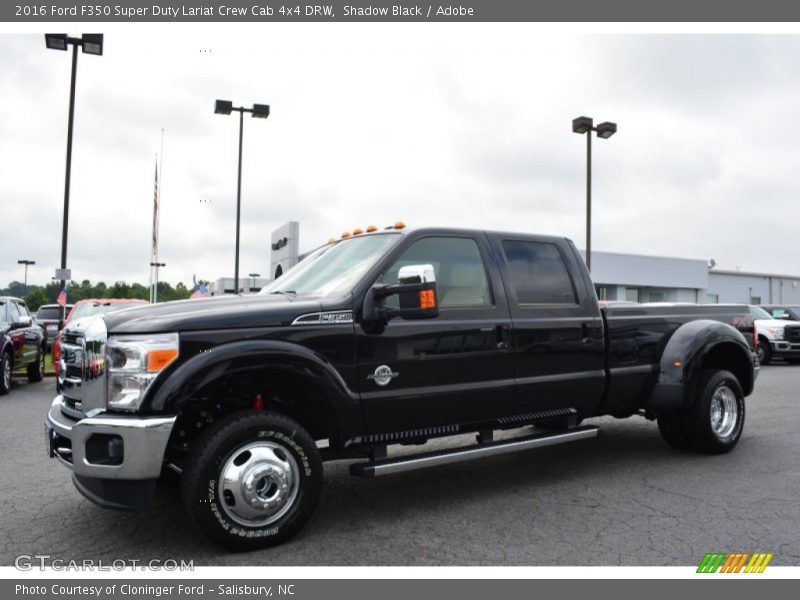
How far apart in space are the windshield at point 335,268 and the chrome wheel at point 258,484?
3.71ft

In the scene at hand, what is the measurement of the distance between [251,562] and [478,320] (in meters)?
2.18

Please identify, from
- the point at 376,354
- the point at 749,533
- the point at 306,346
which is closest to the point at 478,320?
the point at 376,354

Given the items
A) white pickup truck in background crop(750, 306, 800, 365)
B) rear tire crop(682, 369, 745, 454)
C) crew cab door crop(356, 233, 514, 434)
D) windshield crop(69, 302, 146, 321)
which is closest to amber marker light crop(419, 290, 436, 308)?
crew cab door crop(356, 233, 514, 434)

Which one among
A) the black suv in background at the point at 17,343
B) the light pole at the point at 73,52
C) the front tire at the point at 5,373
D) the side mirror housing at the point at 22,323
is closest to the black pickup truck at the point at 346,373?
the front tire at the point at 5,373

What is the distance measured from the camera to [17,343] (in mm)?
11773

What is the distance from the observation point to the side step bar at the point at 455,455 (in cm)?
405

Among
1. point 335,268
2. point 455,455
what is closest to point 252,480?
point 455,455

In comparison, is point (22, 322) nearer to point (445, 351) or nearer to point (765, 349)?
point (445, 351)

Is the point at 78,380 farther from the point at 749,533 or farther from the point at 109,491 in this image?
the point at 749,533

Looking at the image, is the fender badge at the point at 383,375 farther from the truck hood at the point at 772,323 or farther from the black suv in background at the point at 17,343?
the truck hood at the point at 772,323

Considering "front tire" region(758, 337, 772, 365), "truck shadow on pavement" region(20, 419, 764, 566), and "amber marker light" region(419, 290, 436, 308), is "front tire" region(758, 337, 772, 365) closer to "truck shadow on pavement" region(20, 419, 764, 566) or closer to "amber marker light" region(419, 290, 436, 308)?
"truck shadow on pavement" region(20, 419, 764, 566)

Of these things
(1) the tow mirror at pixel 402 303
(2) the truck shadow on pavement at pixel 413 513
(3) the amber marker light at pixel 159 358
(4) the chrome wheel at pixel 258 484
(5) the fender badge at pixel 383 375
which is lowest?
(2) the truck shadow on pavement at pixel 413 513

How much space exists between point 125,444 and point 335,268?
1.88 metres

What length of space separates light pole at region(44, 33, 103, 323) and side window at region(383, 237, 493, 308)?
1442 centimetres
